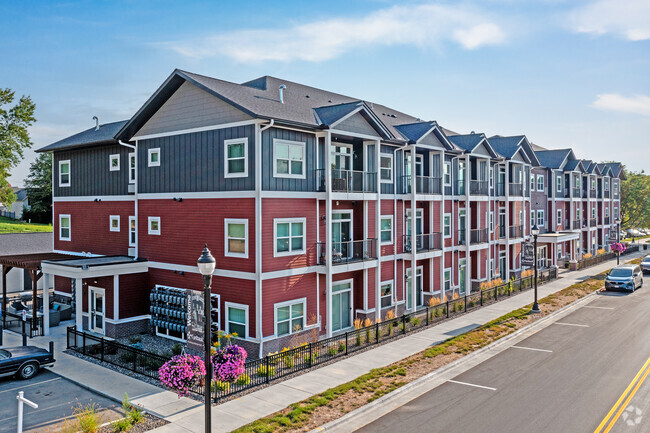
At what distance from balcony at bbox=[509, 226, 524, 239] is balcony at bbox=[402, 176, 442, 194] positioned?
1170 centimetres

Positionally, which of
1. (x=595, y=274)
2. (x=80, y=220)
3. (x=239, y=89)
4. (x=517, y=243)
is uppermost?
(x=239, y=89)

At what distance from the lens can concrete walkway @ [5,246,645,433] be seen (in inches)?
503

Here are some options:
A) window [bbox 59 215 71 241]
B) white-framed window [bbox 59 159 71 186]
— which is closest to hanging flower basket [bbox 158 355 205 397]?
window [bbox 59 215 71 241]

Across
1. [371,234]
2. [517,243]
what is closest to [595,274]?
[517,243]

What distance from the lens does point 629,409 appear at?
1286 centimetres

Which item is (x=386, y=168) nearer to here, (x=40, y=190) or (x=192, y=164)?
(x=192, y=164)

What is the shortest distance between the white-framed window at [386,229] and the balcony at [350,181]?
249 cm

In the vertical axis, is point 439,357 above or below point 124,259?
below

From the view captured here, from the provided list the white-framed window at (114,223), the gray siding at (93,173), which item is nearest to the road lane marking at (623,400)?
the gray siding at (93,173)

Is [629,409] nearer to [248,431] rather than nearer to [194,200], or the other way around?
[248,431]

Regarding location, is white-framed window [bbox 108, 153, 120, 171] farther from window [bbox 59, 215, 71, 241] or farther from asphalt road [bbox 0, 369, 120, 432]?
asphalt road [bbox 0, 369, 120, 432]

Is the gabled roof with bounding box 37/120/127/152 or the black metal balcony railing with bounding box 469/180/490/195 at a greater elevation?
the gabled roof with bounding box 37/120/127/152

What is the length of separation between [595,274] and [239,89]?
117 feet

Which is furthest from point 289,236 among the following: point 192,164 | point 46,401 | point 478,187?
point 478,187
